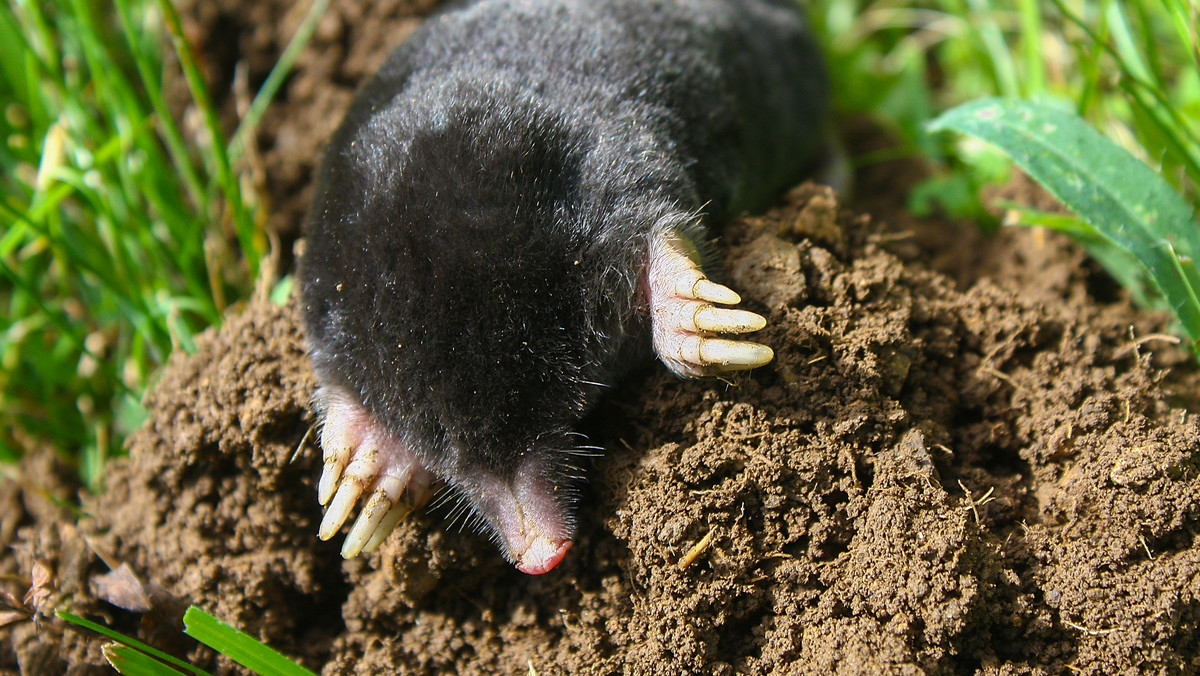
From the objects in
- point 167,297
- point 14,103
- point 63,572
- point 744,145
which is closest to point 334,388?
point 63,572

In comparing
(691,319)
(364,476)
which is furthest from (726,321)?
(364,476)

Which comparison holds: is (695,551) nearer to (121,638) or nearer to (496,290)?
(496,290)

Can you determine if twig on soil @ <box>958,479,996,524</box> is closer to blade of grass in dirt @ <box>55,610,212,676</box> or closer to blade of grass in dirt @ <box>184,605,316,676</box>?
blade of grass in dirt @ <box>184,605,316,676</box>

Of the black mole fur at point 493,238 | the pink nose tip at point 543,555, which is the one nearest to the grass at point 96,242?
the black mole fur at point 493,238

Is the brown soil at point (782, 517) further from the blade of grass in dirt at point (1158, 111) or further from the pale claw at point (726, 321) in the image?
the blade of grass in dirt at point (1158, 111)

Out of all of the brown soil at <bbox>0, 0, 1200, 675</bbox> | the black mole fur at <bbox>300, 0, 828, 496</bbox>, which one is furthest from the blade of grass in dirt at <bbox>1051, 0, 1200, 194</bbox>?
the black mole fur at <bbox>300, 0, 828, 496</bbox>

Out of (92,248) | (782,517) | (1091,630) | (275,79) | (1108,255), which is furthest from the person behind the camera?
(275,79)
